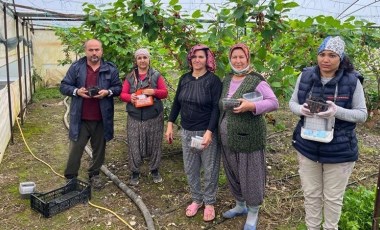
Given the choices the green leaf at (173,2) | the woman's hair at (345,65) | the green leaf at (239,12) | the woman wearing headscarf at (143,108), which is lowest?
the woman wearing headscarf at (143,108)

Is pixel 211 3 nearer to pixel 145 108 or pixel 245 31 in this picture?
pixel 245 31

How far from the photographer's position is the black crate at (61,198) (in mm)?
3326

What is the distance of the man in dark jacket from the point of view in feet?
11.5

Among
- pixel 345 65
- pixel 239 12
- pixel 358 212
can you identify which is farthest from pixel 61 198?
pixel 345 65

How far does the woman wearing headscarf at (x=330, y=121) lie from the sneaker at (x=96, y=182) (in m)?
2.27

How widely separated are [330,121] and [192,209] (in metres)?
1.57

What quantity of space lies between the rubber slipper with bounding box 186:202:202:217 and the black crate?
1.07m

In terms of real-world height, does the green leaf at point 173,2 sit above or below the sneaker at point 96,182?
above

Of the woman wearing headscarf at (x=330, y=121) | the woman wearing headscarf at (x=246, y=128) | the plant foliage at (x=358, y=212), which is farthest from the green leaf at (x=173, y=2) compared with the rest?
the plant foliage at (x=358, y=212)

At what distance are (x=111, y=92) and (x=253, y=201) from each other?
174 cm

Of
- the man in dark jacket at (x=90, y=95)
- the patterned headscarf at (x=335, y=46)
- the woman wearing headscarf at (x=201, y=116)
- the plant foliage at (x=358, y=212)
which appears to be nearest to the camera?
the patterned headscarf at (x=335, y=46)

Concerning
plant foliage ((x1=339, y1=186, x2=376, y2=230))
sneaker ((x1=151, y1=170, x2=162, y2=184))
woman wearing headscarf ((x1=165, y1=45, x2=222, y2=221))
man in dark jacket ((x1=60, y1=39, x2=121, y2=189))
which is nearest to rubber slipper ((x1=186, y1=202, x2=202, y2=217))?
woman wearing headscarf ((x1=165, y1=45, x2=222, y2=221))

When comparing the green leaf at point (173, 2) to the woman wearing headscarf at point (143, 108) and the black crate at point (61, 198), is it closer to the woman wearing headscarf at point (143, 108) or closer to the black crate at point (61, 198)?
the woman wearing headscarf at point (143, 108)

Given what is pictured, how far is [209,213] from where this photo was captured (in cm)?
322
